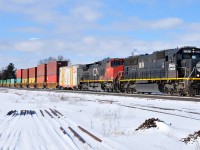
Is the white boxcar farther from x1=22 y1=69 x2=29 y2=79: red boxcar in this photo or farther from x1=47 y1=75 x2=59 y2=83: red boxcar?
x1=22 y1=69 x2=29 y2=79: red boxcar

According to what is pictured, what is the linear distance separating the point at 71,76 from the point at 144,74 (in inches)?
847

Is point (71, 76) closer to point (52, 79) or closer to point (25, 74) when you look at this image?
point (52, 79)

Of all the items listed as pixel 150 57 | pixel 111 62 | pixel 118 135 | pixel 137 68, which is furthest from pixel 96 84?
pixel 118 135

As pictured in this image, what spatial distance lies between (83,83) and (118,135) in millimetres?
39488

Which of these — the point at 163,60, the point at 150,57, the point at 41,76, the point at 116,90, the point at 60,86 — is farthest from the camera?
the point at 41,76

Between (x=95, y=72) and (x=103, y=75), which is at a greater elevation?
(x=95, y=72)

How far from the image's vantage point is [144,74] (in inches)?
1270

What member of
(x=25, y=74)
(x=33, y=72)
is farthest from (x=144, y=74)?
(x=25, y=74)

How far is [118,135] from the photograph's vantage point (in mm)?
9180

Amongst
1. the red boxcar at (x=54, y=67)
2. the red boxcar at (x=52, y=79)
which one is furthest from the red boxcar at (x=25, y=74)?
the red boxcar at (x=52, y=79)

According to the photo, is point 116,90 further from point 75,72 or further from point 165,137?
point 165,137

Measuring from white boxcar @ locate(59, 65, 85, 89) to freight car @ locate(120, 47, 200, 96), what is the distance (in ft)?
52.3

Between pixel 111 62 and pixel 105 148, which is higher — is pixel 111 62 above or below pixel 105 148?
above

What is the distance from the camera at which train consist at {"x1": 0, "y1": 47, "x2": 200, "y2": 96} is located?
26.1m
